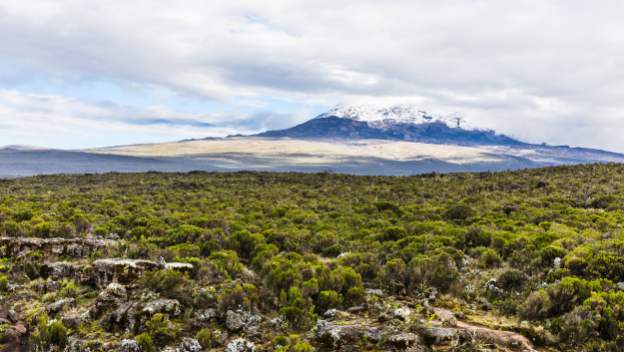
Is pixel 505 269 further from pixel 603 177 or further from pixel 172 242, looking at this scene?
pixel 603 177

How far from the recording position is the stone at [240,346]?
7.10 m

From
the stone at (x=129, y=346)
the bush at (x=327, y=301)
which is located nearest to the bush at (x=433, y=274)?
the bush at (x=327, y=301)

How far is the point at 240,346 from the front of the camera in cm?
717

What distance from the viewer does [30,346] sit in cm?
725

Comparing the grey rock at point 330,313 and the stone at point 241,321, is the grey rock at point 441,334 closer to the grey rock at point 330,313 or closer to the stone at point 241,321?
the grey rock at point 330,313

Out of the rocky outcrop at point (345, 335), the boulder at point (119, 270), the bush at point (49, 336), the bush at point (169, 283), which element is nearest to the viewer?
the rocky outcrop at point (345, 335)

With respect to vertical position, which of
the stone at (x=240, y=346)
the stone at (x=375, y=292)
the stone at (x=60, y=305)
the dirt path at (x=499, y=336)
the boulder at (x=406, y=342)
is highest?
the dirt path at (x=499, y=336)

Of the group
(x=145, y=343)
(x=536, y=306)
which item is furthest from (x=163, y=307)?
(x=536, y=306)

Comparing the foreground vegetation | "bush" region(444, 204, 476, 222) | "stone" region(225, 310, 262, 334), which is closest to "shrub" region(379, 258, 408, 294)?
the foreground vegetation

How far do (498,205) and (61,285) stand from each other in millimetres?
19423

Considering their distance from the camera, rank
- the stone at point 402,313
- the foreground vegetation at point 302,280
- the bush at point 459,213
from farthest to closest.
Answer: the bush at point 459,213 < the stone at point 402,313 < the foreground vegetation at point 302,280

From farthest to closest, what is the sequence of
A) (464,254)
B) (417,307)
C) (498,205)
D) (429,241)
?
1. (498,205)
2. (429,241)
3. (464,254)
4. (417,307)

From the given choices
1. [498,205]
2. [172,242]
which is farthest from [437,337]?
[498,205]

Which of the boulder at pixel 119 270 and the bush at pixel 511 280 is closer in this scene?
the boulder at pixel 119 270
